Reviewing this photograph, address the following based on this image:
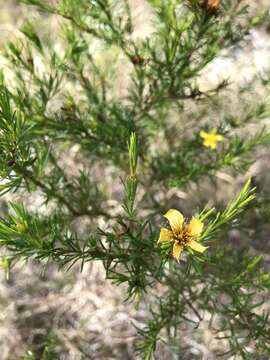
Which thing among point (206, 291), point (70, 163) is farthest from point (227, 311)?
point (70, 163)

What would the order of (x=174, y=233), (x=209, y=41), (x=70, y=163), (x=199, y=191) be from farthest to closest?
(x=70, y=163) < (x=199, y=191) < (x=209, y=41) < (x=174, y=233)

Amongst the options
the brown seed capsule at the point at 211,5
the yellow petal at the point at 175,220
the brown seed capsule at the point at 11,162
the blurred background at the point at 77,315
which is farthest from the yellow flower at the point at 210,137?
the brown seed capsule at the point at 11,162

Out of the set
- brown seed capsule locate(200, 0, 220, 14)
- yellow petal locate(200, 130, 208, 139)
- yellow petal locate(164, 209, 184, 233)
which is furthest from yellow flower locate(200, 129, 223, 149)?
yellow petal locate(164, 209, 184, 233)

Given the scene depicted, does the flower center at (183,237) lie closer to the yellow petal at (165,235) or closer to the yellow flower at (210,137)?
the yellow petal at (165,235)

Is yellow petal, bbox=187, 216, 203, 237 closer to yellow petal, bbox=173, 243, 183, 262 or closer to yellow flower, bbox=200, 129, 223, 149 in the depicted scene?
yellow petal, bbox=173, 243, 183, 262

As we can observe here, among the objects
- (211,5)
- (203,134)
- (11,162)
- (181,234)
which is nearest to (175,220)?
(181,234)

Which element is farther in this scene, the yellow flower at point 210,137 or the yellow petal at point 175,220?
the yellow flower at point 210,137

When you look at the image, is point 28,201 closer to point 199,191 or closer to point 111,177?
point 111,177

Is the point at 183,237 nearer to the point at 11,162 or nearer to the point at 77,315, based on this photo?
the point at 11,162
